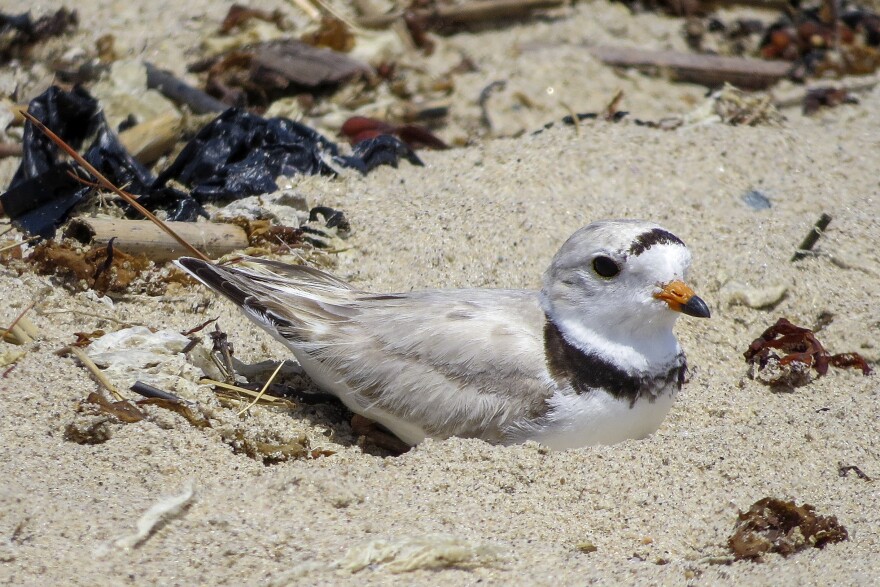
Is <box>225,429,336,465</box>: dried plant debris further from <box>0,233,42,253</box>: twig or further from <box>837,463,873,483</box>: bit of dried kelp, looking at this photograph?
<box>837,463,873,483</box>: bit of dried kelp

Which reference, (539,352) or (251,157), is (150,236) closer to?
(251,157)

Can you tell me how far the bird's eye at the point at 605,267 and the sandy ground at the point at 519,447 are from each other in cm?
65

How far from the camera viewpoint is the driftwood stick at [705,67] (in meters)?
7.17

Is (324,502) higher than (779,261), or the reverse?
(324,502)

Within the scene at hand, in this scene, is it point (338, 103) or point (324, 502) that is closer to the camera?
point (324, 502)

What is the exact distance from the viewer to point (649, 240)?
3775 mm

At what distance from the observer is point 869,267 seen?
4965 mm

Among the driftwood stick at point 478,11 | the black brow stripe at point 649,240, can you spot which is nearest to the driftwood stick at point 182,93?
the driftwood stick at point 478,11

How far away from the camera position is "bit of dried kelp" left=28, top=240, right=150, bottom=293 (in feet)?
14.8

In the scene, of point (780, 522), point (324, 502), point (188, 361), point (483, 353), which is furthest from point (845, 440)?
point (188, 361)

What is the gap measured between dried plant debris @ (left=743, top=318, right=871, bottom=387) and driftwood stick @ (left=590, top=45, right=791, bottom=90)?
3.15 meters

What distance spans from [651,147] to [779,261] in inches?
45.1

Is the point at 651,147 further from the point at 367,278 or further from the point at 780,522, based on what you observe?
the point at 780,522

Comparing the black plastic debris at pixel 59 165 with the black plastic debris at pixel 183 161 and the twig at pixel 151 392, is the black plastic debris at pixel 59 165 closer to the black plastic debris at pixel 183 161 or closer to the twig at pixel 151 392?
the black plastic debris at pixel 183 161
